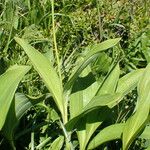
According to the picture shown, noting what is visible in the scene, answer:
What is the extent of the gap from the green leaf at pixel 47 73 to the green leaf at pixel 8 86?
18 cm

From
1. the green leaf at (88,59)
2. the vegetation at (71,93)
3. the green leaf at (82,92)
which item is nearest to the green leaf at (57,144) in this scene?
the vegetation at (71,93)

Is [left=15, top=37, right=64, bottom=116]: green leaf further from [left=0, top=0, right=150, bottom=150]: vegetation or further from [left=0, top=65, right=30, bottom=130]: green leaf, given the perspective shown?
[left=0, top=65, right=30, bottom=130]: green leaf

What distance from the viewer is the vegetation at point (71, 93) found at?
170 centimetres

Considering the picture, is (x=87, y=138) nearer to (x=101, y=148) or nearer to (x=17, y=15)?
(x=101, y=148)

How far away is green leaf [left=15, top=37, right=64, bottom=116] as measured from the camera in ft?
5.90

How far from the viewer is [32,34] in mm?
2529

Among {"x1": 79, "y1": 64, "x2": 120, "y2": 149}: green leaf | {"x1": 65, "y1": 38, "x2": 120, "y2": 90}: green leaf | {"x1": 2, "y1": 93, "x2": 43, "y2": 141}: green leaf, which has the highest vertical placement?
{"x1": 65, "y1": 38, "x2": 120, "y2": 90}: green leaf

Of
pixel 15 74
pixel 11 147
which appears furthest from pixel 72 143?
pixel 15 74

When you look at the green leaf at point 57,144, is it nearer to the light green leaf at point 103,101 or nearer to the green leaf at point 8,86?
the light green leaf at point 103,101

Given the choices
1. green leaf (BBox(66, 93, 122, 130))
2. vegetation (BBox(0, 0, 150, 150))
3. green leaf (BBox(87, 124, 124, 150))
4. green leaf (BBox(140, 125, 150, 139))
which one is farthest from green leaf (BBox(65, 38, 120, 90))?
green leaf (BBox(140, 125, 150, 139))

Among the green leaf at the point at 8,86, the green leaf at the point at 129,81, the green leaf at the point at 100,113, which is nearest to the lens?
the green leaf at the point at 8,86

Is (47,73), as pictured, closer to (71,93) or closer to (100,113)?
(71,93)

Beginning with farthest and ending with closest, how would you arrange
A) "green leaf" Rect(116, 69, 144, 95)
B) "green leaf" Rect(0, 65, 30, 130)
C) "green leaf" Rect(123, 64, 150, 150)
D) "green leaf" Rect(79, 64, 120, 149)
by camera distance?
"green leaf" Rect(116, 69, 144, 95), "green leaf" Rect(79, 64, 120, 149), "green leaf" Rect(123, 64, 150, 150), "green leaf" Rect(0, 65, 30, 130)

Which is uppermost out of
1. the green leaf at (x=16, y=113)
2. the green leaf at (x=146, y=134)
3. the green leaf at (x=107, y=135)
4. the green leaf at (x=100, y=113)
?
the green leaf at (x=16, y=113)
